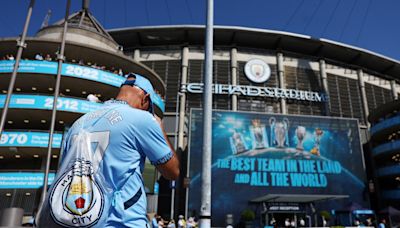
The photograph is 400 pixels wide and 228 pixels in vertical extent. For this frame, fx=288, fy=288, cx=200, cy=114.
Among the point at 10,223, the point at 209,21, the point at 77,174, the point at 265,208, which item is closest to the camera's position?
the point at 77,174

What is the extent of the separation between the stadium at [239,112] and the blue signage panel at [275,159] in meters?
0.12

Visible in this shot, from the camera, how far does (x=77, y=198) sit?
1379mm

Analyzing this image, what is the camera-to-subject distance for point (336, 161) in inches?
1353

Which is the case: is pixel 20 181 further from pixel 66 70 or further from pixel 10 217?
pixel 10 217

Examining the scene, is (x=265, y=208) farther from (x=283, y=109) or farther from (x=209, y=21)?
(x=209, y=21)

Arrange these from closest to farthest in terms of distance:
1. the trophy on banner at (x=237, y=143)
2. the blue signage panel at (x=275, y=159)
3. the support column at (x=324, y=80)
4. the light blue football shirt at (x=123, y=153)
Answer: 1. the light blue football shirt at (x=123, y=153)
2. the blue signage panel at (x=275, y=159)
3. the trophy on banner at (x=237, y=143)
4. the support column at (x=324, y=80)

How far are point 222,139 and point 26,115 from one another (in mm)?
19332

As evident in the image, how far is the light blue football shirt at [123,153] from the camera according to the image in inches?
58.6

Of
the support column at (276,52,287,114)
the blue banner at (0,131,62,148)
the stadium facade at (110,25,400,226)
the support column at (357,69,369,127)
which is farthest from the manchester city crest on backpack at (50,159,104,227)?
the support column at (357,69,369,127)

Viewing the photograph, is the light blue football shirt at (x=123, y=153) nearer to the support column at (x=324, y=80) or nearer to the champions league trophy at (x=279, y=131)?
the champions league trophy at (x=279, y=131)

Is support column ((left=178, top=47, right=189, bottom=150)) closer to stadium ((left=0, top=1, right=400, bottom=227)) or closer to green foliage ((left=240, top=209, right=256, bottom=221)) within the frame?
stadium ((left=0, top=1, right=400, bottom=227))

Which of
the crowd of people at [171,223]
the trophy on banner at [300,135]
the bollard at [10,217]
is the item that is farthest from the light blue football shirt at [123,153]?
the trophy on banner at [300,135]

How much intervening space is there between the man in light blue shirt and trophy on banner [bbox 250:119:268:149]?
32311 millimetres

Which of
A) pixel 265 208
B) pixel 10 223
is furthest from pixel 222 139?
pixel 10 223
